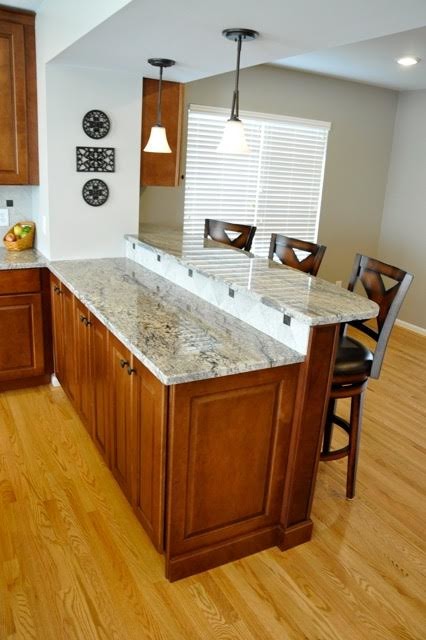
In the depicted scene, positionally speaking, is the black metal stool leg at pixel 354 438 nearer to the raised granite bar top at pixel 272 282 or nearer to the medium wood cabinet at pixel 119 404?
the raised granite bar top at pixel 272 282

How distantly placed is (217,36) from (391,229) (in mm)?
4126

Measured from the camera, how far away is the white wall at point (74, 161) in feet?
10.0

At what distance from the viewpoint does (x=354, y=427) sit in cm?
248

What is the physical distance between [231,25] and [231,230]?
1.79m

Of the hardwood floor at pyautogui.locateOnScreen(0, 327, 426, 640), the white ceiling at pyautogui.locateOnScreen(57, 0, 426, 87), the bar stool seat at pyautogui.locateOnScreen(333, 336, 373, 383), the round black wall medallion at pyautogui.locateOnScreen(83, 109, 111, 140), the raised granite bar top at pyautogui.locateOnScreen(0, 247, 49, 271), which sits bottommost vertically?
the hardwood floor at pyautogui.locateOnScreen(0, 327, 426, 640)

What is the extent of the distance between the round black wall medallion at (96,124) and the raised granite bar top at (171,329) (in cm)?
87

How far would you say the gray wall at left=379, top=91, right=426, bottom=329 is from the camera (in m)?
5.39

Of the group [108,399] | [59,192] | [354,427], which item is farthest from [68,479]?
[59,192]

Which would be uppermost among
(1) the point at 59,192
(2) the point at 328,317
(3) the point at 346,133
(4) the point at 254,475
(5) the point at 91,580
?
(3) the point at 346,133

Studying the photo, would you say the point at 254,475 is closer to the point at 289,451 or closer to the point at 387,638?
the point at 289,451

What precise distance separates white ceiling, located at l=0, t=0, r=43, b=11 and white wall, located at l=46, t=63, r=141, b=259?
35 cm

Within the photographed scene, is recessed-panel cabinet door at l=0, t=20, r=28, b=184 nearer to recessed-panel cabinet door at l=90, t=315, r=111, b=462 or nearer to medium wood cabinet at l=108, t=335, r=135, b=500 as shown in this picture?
recessed-panel cabinet door at l=90, t=315, r=111, b=462

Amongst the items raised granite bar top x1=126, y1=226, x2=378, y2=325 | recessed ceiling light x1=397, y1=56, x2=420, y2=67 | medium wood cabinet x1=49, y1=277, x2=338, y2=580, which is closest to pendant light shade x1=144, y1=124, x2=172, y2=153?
raised granite bar top x1=126, y1=226, x2=378, y2=325

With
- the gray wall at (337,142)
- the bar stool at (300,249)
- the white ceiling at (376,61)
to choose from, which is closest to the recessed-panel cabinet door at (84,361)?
the bar stool at (300,249)
